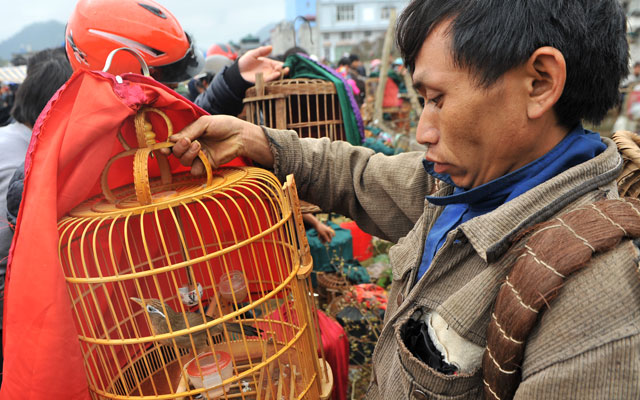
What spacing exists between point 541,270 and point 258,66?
2187 millimetres

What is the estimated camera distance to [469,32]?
922mm

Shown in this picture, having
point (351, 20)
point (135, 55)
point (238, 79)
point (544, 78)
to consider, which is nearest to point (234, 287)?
point (135, 55)

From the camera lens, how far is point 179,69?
1.92 m

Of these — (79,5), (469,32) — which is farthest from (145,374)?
(469,32)

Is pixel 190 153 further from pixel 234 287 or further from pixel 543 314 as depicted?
pixel 543 314

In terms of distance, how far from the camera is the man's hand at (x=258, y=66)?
2420 mm

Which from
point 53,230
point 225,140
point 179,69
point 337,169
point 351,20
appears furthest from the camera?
point 351,20

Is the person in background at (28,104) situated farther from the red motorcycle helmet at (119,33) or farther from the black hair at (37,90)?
the red motorcycle helmet at (119,33)

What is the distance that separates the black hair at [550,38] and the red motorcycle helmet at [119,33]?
1.19 m

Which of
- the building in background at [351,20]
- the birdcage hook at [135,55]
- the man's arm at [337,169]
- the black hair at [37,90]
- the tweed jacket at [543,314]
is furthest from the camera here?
the building in background at [351,20]

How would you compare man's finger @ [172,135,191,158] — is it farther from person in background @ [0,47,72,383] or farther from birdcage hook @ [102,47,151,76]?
person in background @ [0,47,72,383]

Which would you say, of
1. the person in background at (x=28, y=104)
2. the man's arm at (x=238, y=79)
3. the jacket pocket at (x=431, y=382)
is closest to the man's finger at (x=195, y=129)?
the jacket pocket at (x=431, y=382)

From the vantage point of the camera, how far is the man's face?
3.10ft

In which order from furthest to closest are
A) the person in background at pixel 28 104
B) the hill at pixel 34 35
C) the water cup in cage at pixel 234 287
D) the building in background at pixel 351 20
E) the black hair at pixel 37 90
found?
the hill at pixel 34 35 < the building in background at pixel 351 20 < the black hair at pixel 37 90 < the person in background at pixel 28 104 < the water cup in cage at pixel 234 287
